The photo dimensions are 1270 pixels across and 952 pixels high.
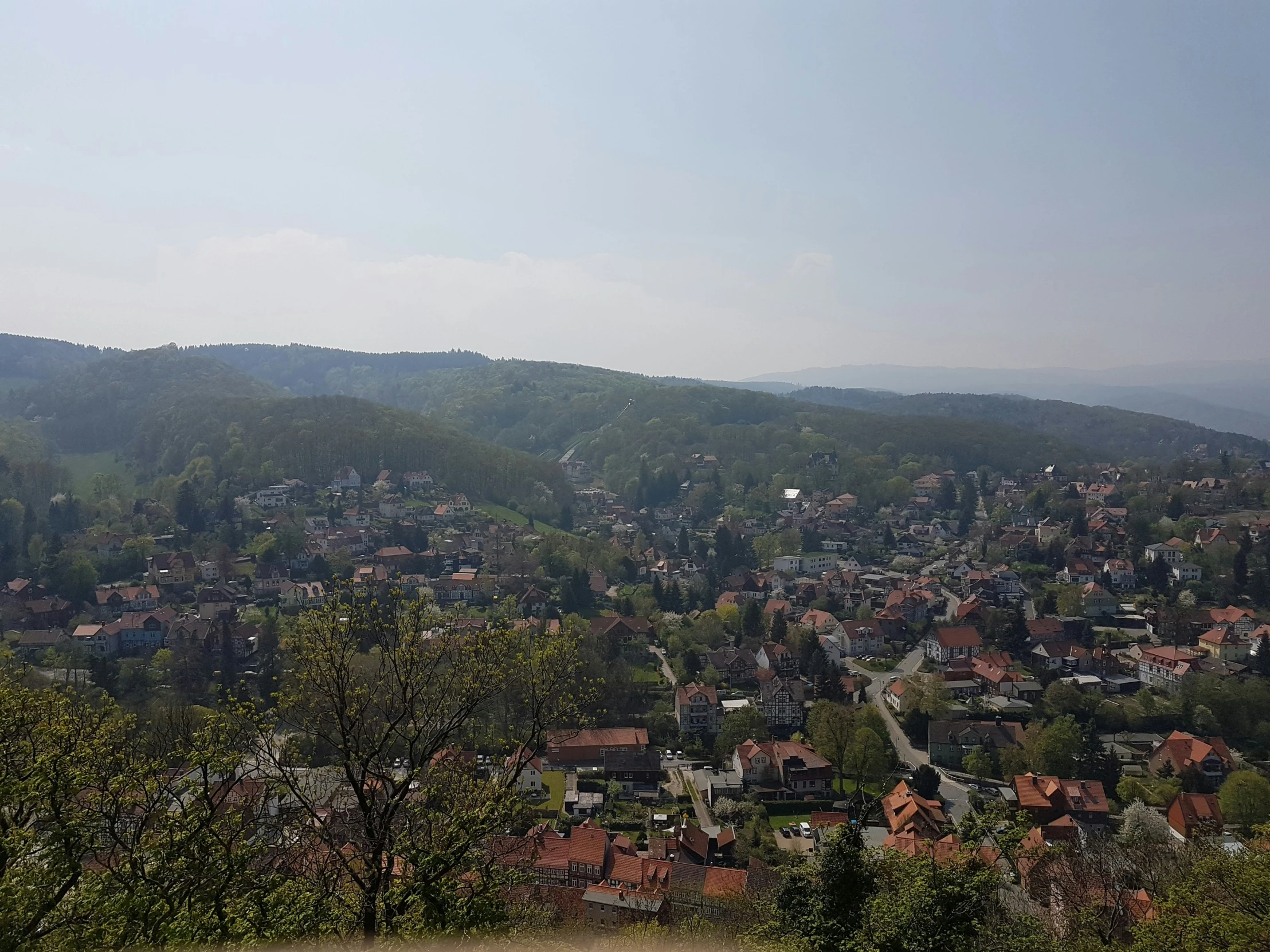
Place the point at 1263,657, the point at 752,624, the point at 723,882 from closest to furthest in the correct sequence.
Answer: the point at 723,882 → the point at 1263,657 → the point at 752,624

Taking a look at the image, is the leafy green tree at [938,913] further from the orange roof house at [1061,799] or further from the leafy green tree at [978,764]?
the leafy green tree at [978,764]

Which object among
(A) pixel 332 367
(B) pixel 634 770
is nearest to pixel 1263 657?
(B) pixel 634 770

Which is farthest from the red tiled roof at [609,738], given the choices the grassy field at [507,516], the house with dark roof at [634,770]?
the grassy field at [507,516]

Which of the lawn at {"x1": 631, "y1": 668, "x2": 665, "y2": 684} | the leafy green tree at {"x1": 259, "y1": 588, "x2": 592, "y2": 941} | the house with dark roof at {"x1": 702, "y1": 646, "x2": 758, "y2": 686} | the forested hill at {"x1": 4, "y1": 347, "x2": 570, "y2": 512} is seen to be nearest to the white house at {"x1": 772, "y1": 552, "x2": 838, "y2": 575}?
the house with dark roof at {"x1": 702, "y1": 646, "x2": 758, "y2": 686}

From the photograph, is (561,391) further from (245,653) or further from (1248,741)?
(1248,741)

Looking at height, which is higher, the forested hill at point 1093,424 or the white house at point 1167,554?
the forested hill at point 1093,424

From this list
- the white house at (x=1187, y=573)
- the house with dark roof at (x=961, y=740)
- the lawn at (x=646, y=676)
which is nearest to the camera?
the house with dark roof at (x=961, y=740)

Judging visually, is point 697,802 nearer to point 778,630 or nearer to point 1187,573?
point 778,630

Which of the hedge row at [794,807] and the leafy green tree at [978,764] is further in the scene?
the leafy green tree at [978,764]
